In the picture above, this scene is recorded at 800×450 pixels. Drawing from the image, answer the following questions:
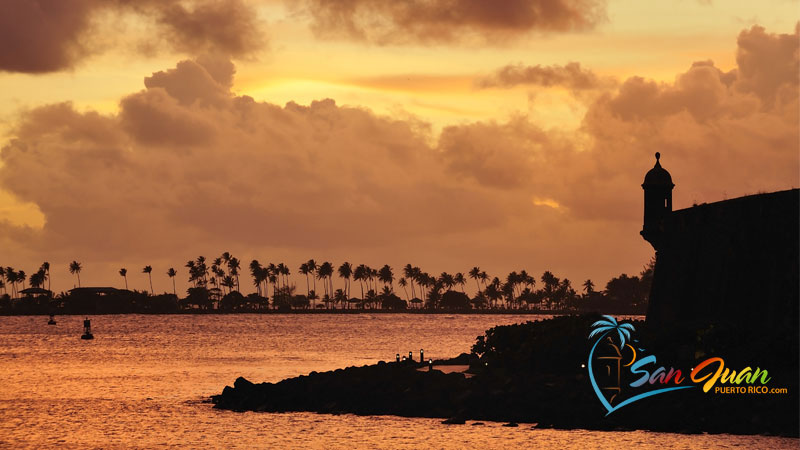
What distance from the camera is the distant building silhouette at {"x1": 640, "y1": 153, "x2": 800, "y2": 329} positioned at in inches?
1490

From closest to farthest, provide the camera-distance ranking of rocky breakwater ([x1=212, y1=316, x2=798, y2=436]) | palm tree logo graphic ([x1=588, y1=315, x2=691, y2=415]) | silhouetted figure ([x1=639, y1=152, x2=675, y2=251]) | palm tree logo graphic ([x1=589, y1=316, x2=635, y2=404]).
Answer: rocky breakwater ([x1=212, y1=316, x2=798, y2=436]) → palm tree logo graphic ([x1=588, y1=315, x2=691, y2=415]) → palm tree logo graphic ([x1=589, y1=316, x2=635, y2=404]) → silhouetted figure ([x1=639, y1=152, x2=675, y2=251])

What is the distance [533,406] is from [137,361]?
64.7 m

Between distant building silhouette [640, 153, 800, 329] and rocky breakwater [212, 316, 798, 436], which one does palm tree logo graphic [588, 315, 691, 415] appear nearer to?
rocky breakwater [212, 316, 798, 436]

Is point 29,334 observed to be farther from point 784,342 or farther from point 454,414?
point 784,342

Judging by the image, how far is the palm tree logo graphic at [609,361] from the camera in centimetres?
4028

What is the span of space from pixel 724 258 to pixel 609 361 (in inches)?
231

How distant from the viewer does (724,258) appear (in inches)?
1614

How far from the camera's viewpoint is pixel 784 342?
1469 inches

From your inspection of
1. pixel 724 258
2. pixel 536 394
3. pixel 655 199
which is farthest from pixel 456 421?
pixel 655 199

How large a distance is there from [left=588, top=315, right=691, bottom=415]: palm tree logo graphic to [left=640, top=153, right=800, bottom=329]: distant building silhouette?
2892 millimetres

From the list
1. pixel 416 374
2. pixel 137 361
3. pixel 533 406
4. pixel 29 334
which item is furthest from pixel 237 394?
pixel 29 334

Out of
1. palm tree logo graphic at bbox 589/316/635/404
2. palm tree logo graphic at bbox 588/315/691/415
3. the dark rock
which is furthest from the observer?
the dark rock

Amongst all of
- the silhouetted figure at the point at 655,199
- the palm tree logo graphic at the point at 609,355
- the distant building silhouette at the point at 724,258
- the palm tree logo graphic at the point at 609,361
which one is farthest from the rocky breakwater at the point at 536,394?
the silhouetted figure at the point at 655,199

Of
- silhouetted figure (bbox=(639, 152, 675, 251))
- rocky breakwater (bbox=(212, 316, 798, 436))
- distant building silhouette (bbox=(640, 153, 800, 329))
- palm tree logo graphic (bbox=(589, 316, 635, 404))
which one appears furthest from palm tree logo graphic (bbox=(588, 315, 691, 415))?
silhouetted figure (bbox=(639, 152, 675, 251))
